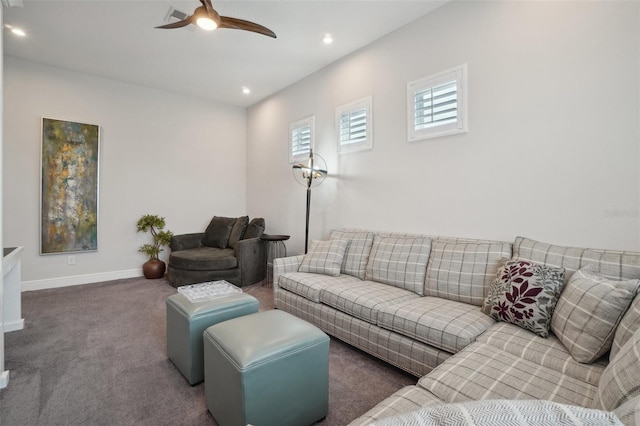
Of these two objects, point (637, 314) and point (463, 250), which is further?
point (463, 250)

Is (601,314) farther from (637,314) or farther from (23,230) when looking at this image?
(23,230)

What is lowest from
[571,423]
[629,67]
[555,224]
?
[571,423]

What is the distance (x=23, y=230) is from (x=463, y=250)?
5.16 metres

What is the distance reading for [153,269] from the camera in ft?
14.9

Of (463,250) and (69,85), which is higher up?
(69,85)

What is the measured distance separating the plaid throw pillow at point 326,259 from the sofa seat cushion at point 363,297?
35cm

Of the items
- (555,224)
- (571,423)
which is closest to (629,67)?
(555,224)

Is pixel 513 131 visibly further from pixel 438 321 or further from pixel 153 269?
pixel 153 269

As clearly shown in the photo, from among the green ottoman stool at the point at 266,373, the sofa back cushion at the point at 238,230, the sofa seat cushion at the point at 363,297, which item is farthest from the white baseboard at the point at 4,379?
the sofa back cushion at the point at 238,230

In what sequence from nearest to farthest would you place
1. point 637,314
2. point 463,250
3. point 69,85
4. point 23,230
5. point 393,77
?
point 637,314 → point 463,250 → point 393,77 → point 23,230 → point 69,85

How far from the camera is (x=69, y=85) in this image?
416cm

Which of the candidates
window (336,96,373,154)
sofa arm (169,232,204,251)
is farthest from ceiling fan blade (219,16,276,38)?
sofa arm (169,232,204,251)

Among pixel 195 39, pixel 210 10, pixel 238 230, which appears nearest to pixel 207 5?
pixel 210 10

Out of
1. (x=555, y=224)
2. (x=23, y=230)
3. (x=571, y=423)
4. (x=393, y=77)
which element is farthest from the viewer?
(x=23, y=230)
